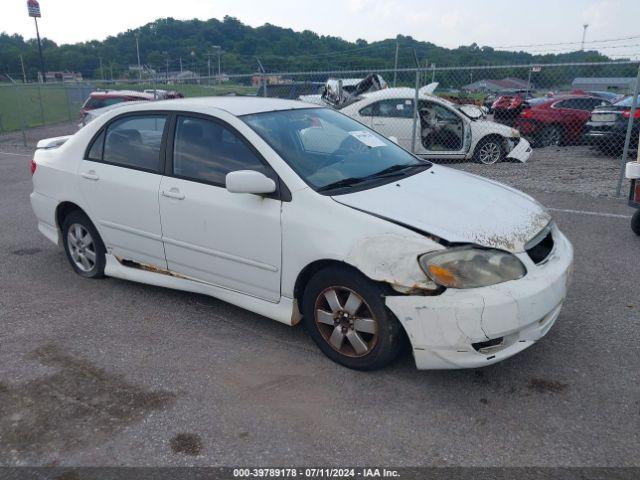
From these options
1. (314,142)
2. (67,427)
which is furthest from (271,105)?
(67,427)

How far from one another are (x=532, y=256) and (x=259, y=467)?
189cm

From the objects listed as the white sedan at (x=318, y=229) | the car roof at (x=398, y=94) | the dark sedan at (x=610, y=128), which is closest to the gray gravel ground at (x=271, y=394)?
the white sedan at (x=318, y=229)

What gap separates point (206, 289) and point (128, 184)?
106 cm

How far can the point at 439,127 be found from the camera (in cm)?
1080

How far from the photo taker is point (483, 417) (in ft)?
9.43

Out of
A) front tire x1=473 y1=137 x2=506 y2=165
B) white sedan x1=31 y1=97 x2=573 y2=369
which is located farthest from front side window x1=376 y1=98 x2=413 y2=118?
white sedan x1=31 y1=97 x2=573 y2=369

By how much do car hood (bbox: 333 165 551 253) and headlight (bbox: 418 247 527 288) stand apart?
0.24 ft

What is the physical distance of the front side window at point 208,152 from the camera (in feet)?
12.1

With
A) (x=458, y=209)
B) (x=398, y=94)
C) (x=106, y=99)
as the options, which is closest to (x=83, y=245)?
(x=458, y=209)

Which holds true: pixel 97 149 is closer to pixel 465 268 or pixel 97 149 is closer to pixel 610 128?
pixel 465 268

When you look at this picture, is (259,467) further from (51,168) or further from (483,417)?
(51,168)

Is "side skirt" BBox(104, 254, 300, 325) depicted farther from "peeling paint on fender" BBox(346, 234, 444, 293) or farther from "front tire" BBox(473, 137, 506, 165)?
"front tire" BBox(473, 137, 506, 165)

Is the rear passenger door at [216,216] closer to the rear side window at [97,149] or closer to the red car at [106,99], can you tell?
the rear side window at [97,149]

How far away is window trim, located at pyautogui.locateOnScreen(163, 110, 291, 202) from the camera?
3408 millimetres
